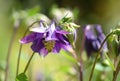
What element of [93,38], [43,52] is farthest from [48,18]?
[43,52]

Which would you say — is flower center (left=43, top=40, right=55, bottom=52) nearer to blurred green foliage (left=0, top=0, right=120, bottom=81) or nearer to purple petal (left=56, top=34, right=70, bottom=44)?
purple petal (left=56, top=34, right=70, bottom=44)

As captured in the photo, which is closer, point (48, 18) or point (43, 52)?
point (43, 52)

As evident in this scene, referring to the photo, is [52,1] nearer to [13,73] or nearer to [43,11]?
[43,11]

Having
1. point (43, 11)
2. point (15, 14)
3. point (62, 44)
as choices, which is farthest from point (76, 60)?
point (43, 11)

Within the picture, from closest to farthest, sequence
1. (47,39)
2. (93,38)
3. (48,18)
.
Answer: (47,39) → (93,38) → (48,18)

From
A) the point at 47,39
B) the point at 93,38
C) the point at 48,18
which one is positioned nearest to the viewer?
the point at 47,39

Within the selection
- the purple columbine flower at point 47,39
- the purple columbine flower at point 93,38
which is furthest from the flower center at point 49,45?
the purple columbine flower at point 93,38

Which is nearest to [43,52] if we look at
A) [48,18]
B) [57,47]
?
[57,47]

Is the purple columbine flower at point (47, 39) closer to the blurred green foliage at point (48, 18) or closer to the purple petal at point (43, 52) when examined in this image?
the purple petal at point (43, 52)

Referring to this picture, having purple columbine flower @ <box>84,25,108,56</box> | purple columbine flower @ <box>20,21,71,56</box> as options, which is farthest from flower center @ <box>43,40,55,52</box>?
purple columbine flower @ <box>84,25,108,56</box>

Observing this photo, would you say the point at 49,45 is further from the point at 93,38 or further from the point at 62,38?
the point at 93,38
